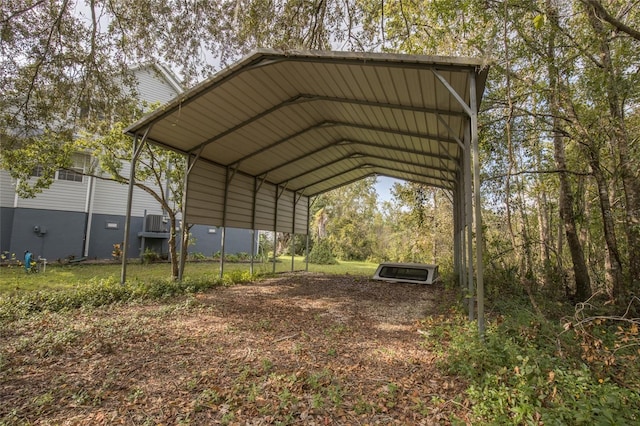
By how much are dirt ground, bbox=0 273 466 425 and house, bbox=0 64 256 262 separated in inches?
215

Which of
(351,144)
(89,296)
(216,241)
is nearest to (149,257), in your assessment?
(216,241)

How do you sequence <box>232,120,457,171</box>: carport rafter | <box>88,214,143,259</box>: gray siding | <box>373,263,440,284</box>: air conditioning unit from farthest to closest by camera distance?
<box>88,214,143,259</box>: gray siding, <box>373,263,440,284</box>: air conditioning unit, <box>232,120,457,171</box>: carport rafter

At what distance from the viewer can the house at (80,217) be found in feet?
36.3

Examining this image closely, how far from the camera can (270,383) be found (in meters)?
2.94

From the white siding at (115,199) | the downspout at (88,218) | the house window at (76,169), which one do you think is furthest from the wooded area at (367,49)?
the white siding at (115,199)

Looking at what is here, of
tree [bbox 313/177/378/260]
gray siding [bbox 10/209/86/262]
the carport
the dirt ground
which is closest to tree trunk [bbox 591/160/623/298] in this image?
the carport

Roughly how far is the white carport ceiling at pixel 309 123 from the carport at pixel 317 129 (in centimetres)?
2

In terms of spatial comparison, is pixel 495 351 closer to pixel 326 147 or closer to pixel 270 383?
pixel 270 383

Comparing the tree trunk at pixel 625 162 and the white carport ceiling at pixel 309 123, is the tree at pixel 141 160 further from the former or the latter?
the tree trunk at pixel 625 162

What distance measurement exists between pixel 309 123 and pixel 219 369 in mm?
5973

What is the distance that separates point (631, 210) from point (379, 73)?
16.3 ft

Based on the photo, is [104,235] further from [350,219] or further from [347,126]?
[350,219]

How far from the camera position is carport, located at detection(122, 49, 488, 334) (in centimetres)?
448

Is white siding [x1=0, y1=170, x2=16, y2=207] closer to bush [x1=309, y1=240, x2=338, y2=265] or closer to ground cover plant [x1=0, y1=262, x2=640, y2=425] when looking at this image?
ground cover plant [x1=0, y1=262, x2=640, y2=425]
